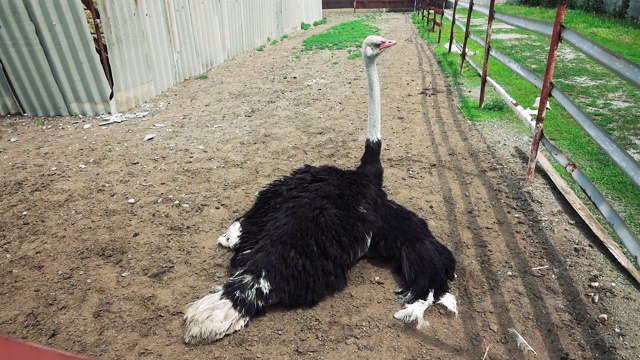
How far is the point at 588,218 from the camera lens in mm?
3074

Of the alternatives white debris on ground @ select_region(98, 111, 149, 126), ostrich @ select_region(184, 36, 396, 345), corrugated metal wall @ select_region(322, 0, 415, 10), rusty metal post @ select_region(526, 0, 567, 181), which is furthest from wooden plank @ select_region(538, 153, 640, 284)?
corrugated metal wall @ select_region(322, 0, 415, 10)

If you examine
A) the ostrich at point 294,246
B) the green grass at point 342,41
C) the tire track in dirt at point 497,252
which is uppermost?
the ostrich at point 294,246

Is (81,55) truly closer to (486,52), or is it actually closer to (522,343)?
(486,52)

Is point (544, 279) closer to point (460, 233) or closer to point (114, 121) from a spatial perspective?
point (460, 233)

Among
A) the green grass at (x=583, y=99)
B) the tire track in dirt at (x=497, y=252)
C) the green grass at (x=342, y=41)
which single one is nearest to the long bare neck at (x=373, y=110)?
the tire track in dirt at (x=497, y=252)

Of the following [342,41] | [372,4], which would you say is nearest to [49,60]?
[342,41]

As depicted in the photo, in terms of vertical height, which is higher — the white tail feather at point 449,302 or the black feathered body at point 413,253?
the black feathered body at point 413,253

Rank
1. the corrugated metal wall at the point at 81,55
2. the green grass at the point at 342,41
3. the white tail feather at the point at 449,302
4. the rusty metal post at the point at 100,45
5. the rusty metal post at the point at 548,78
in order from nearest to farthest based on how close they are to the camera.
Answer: the white tail feather at the point at 449,302 < the rusty metal post at the point at 548,78 < the corrugated metal wall at the point at 81,55 < the rusty metal post at the point at 100,45 < the green grass at the point at 342,41

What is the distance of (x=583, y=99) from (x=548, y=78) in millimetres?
2433

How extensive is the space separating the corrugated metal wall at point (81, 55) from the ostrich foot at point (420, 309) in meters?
5.05

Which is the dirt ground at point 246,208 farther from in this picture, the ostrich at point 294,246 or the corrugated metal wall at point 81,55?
the corrugated metal wall at point 81,55

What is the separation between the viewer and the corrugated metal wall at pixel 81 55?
527cm

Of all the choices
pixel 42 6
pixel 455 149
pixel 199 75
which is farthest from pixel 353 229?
pixel 199 75

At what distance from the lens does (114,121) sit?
5535 millimetres
